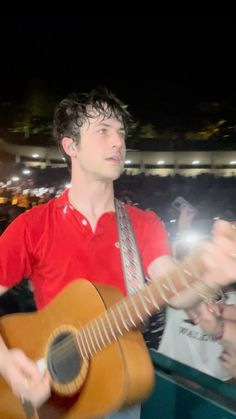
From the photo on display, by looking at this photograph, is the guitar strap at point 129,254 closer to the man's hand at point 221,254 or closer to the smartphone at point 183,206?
the man's hand at point 221,254

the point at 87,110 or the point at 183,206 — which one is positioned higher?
the point at 87,110

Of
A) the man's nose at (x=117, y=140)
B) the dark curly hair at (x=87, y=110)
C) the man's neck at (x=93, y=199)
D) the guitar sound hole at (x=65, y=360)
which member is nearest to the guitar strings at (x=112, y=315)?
the guitar sound hole at (x=65, y=360)

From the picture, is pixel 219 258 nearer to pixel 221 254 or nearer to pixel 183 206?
pixel 221 254

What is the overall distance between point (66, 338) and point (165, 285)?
0.54 metres

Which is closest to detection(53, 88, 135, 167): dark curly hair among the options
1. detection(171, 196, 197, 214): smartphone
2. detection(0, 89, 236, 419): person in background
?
detection(0, 89, 236, 419): person in background

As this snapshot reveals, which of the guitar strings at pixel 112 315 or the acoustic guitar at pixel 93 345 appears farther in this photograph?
the acoustic guitar at pixel 93 345

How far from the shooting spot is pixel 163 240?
170cm

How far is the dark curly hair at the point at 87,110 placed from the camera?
1719 mm

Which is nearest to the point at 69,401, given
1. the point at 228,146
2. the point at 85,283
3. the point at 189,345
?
the point at 85,283

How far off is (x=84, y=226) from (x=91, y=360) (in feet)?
1.69

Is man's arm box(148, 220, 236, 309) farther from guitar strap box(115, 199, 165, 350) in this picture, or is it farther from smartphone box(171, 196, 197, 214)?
smartphone box(171, 196, 197, 214)

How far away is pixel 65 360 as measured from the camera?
4.97ft

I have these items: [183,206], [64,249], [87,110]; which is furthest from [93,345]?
[183,206]

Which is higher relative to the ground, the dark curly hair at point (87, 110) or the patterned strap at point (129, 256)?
the dark curly hair at point (87, 110)
